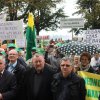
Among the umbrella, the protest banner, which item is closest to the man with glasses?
the umbrella

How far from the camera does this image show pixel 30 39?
11375mm

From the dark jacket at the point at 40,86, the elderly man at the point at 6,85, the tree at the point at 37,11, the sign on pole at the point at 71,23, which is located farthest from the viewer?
the tree at the point at 37,11

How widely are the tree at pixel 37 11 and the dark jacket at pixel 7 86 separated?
36138mm

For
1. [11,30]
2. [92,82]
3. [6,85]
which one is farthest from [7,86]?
Result: [11,30]

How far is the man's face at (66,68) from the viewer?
6.46 metres

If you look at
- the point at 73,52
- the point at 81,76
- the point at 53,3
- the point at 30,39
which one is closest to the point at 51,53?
the point at 30,39

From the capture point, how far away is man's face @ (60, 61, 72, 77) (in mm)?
6461

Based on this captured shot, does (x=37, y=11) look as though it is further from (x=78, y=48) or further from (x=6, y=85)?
(x=6, y=85)

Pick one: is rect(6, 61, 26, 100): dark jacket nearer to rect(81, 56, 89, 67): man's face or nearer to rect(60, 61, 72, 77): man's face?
rect(60, 61, 72, 77): man's face

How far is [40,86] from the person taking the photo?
686 cm

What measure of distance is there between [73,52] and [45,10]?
44.6 metres

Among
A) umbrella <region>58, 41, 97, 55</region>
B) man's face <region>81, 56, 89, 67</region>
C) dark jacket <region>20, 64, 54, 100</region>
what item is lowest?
dark jacket <region>20, 64, 54, 100</region>

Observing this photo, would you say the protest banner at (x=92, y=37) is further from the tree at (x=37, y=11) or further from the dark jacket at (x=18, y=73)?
the tree at (x=37, y=11)

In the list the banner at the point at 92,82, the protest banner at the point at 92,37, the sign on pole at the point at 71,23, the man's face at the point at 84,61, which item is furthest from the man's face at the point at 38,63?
the sign on pole at the point at 71,23
